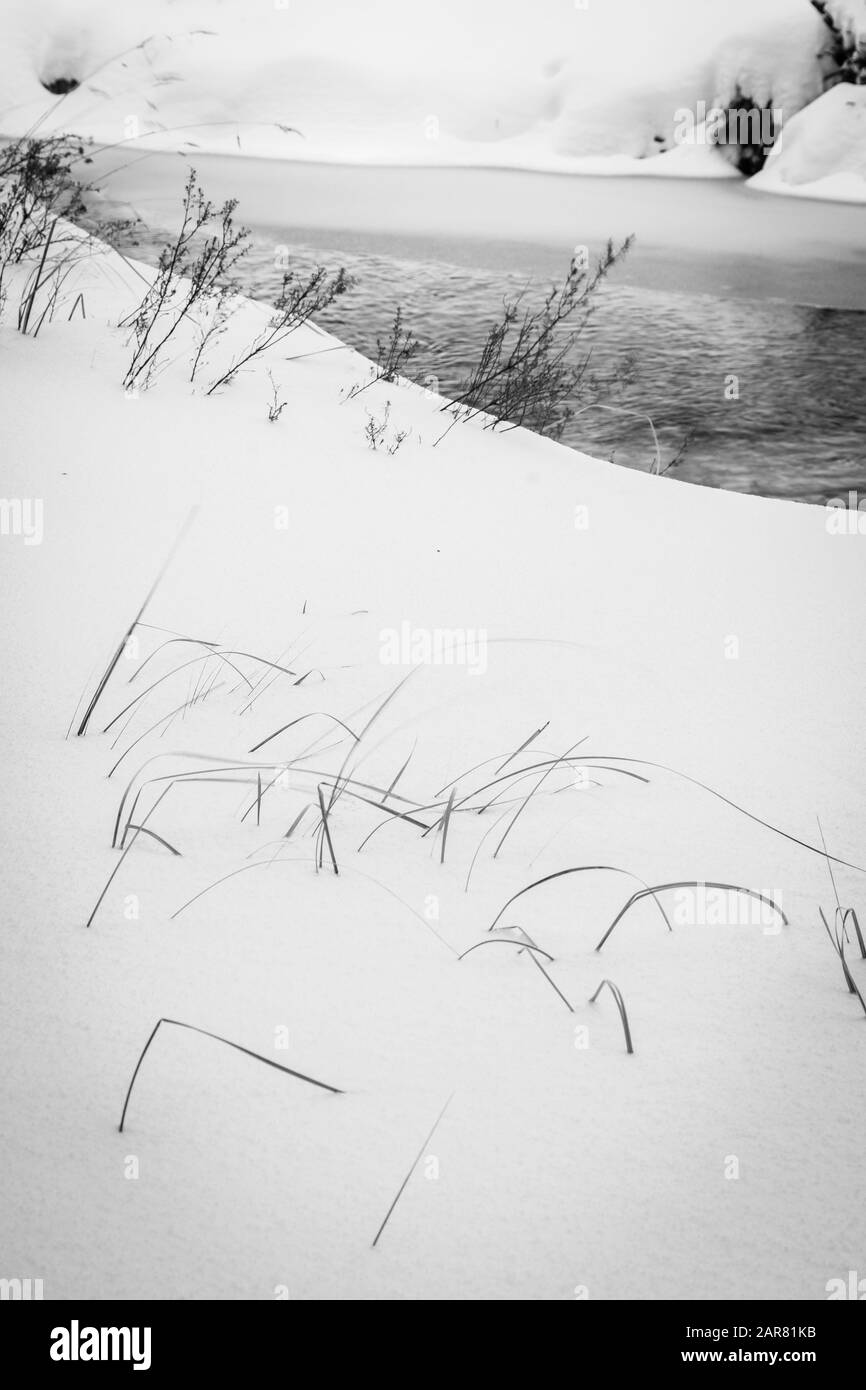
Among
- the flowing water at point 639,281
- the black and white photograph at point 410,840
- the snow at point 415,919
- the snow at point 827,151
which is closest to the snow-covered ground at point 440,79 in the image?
the snow at point 827,151

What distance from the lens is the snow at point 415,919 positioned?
1037 millimetres

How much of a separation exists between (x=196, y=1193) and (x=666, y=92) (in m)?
11.7

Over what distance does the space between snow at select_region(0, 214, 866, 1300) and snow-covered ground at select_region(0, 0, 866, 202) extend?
341 inches

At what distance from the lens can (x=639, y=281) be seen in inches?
266

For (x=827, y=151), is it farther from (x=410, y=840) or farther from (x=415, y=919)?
(x=415, y=919)

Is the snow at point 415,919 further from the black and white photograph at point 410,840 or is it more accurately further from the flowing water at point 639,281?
the flowing water at point 639,281

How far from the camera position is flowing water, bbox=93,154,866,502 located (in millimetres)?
4758

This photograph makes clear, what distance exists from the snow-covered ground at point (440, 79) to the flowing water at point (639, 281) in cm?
67

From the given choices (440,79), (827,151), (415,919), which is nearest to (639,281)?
(827,151)

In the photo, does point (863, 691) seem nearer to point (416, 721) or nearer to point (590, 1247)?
point (416, 721)

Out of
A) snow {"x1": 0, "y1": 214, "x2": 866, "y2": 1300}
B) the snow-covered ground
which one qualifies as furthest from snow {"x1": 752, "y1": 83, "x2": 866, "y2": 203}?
snow {"x1": 0, "y1": 214, "x2": 866, "y2": 1300}

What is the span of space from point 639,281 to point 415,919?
259 inches
